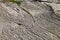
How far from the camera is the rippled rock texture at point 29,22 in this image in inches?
59.0

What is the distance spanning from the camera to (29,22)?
1.94 meters

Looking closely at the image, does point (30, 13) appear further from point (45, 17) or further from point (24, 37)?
point (24, 37)

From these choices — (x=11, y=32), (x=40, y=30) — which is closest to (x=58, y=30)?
(x=40, y=30)

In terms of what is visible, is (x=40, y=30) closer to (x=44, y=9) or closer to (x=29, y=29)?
(x=29, y=29)

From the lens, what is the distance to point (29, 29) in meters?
1.69

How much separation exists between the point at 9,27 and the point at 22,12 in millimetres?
583

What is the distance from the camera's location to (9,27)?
1714 millimetres

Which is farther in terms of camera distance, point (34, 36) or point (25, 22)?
point (25, 22)

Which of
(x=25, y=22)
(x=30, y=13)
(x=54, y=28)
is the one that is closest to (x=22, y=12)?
(x=30, y=13)

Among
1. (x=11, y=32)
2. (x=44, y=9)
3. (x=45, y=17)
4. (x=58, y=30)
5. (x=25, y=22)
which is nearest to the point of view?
(x=11, y=32)

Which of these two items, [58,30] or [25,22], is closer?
[58,30]

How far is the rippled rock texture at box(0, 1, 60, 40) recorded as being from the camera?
1.50 metres

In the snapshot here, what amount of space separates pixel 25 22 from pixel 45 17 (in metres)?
0.44

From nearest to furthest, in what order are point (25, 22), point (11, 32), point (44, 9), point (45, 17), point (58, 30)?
point (11, 32) < point (58, 30) < point (25, 22) < point (45, 17) < point (44, 9)
